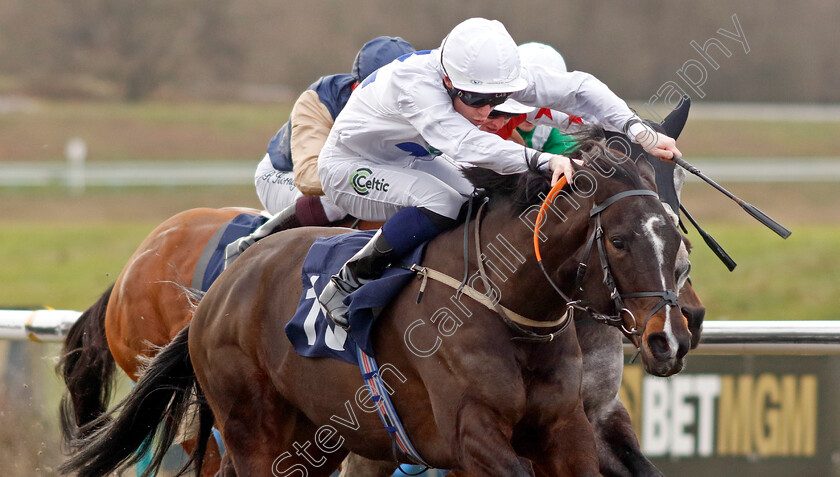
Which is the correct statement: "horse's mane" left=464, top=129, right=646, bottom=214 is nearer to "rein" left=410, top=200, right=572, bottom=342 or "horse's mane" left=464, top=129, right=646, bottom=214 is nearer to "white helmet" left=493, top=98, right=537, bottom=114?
"rein" left=410, top=200, right=572, bottom=342

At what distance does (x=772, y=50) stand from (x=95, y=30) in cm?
1683

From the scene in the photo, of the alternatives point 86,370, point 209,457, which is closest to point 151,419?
point 209,457

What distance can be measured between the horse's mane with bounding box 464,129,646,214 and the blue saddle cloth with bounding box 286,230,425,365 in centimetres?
33

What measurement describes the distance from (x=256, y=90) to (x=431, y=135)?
2539 cm

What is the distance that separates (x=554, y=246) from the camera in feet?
10.5

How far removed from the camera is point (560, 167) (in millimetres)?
3148

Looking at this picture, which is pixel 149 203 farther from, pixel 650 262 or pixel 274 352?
pixel 650 262

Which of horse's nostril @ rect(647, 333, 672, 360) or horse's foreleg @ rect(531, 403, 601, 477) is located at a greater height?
horse's nostril @ rect(647, 333, 672, 360)

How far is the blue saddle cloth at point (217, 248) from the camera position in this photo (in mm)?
5094

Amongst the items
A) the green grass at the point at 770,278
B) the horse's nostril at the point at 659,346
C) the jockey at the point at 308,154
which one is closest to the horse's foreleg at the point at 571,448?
the horse's nostril at the point at 659,346

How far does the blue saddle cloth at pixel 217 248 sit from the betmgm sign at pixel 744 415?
6.73 ft

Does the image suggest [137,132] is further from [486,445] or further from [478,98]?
[486,445]

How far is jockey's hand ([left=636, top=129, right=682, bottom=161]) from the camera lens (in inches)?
130

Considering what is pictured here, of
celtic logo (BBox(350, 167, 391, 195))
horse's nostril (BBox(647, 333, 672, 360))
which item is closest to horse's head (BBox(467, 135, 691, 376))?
horse's nostril (BBox(647, 333, 672, 360))
